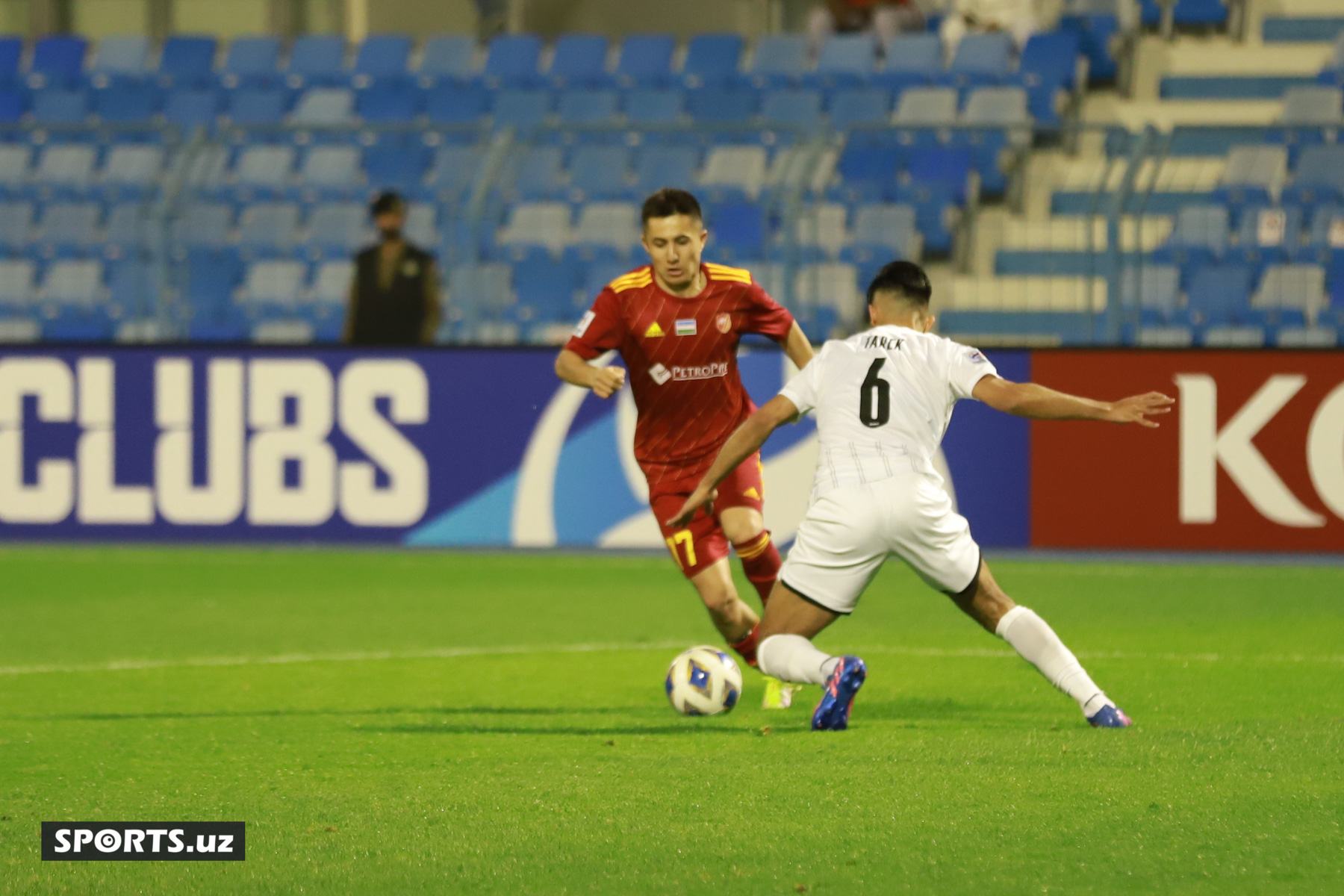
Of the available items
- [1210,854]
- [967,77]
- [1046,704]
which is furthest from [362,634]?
[967,77]

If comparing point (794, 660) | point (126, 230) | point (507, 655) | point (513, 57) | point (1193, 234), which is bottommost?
point (507, 655)

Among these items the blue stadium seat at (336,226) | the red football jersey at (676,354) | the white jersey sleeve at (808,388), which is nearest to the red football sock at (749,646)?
the red football jersey at (676,354)

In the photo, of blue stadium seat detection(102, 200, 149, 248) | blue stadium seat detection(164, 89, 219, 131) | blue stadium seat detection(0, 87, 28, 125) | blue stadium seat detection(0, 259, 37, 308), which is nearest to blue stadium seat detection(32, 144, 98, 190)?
blue stadium seat detection(102, 200, 149, 248)

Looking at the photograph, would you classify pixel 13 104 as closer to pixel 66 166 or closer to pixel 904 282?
→ pixel 66 166

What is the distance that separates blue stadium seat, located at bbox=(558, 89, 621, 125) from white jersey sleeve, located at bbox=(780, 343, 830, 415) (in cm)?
1174

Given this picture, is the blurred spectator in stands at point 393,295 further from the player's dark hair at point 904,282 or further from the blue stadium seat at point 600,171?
the player's dark hair at point 904,282

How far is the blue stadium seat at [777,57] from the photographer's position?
18234 millimetres

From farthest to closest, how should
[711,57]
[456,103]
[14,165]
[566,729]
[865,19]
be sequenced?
[865,19], [711,57], [456,103], [14,165], [566,729]

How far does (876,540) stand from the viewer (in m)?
6.33

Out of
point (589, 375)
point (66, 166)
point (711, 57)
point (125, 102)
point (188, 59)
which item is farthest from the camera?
point (188, 59)

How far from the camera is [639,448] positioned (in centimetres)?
765

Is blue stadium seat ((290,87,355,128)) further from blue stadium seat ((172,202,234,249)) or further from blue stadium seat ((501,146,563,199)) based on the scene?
blue stadium seat ((501,146,563,199))

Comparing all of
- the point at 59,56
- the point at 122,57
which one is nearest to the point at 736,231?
the point at 122,57

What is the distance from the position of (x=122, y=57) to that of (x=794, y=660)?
16.5 metres
